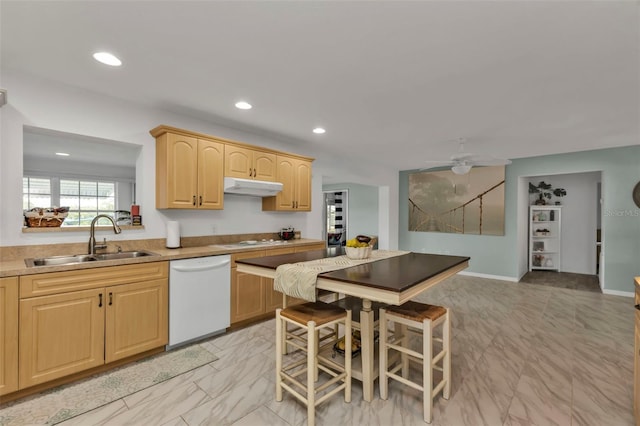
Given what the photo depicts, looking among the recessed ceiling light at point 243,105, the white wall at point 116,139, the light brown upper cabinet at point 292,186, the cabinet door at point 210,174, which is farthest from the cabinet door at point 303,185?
the recessed ceiling light at point 243,105

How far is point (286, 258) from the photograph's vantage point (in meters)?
2.55

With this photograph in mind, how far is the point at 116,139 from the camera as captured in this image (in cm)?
295

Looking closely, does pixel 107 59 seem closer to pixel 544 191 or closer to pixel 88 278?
pixel 88 278

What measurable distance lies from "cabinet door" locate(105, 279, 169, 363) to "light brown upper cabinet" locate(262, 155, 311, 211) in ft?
5.85

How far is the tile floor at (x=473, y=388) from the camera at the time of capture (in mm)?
1911

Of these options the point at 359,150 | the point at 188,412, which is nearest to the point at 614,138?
the point at 359,150

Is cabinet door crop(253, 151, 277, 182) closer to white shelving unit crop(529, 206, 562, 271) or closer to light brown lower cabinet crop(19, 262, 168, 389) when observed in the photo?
light brown lower cabinet crop(19, 262, 168, 389)

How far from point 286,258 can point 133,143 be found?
1998 millimetres

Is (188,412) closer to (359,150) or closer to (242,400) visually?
(242,400)

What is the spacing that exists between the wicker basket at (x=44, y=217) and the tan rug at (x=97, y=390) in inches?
51.4

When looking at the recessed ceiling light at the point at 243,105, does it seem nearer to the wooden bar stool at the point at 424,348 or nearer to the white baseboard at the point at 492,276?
the wooden bar stool at the point at 424,348

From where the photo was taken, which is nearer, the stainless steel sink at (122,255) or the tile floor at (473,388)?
the tile floor at (473,388)

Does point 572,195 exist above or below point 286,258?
above

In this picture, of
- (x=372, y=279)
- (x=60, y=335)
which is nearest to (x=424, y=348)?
(x=372, y=279)
